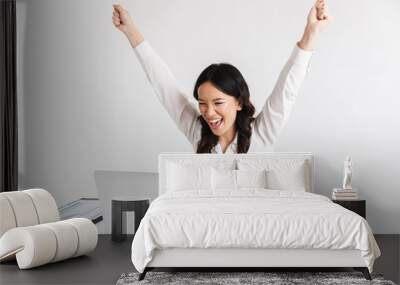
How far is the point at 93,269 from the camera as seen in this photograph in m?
5.19

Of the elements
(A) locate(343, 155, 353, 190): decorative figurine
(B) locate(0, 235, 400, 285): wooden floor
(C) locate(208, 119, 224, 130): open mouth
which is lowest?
(B) locate(0, 235, 400, 285): wooden floor

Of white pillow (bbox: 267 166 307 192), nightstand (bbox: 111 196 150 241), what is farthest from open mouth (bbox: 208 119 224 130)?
nightstand (bbox: 111 196 150 241)

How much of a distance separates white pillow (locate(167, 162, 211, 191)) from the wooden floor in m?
0.72

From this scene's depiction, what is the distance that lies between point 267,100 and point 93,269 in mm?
2480

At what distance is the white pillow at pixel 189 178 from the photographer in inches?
241

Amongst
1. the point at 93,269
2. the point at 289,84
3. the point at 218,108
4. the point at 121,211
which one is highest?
the point at 289,84

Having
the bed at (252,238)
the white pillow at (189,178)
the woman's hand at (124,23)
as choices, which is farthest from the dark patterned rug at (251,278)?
the woman's hand at (124,23)

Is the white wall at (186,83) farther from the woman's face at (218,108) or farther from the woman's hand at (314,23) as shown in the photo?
the woman's face at (218,108)

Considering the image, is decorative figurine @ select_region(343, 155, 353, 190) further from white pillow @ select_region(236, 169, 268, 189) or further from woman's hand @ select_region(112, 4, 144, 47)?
woman's hand @ select_region(112, 4, 144, 47)

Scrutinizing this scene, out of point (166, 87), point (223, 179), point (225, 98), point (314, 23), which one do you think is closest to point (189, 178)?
point (223, 179)

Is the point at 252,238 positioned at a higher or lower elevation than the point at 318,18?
lower

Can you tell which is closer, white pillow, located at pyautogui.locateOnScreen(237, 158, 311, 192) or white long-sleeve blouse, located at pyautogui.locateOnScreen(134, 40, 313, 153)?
white pillow, located at pyautogui.locateOnScreen(237, 158, 311, 192)

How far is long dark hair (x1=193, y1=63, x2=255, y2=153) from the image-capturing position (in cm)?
647

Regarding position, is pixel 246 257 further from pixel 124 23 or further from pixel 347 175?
pixel 124 23
